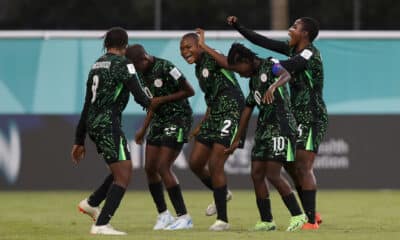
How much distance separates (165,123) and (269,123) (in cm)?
154

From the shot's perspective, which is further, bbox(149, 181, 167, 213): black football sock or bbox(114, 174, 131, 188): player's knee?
bbox(149, 181, 167, 213): black football sock

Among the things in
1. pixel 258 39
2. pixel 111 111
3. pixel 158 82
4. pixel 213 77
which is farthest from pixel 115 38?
pixel 258 39

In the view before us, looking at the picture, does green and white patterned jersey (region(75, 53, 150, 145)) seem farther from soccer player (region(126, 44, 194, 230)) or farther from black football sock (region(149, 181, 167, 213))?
black football sock (region(149, 181, 167, 213))

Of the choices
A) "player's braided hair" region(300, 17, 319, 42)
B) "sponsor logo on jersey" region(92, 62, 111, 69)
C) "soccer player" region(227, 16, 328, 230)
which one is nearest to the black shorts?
"sponsor logo on jersey" region(92, 62, 111, 69)

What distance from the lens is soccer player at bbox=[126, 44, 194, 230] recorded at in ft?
Answer: 46.2

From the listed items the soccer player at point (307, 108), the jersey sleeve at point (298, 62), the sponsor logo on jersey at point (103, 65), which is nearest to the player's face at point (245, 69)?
the jersey sleeve at point (298, 62)

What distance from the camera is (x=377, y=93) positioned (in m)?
21.8

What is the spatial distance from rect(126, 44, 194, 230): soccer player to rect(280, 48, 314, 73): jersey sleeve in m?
1.38

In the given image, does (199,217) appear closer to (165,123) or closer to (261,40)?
(165,123)

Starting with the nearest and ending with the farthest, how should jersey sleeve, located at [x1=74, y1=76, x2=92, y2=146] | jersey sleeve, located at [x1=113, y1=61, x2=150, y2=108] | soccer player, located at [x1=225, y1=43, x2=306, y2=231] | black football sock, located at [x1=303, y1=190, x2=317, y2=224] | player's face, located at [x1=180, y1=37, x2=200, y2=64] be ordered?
jersey sleeve, located at [x1=113, y1=61, x2=150, y2=108] < jersey sleeve, located at [x1=74, y1=76, x2=92, y2=146] < soccer player, located at [x1=225, y1=43, x2=306, y2=231] < black football sock, located at [x1=303, y1=190, x2=317, y2=224] < player's face, located at [x1=180, y1=37, x2=200, y2=64]

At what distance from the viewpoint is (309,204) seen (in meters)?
13.6

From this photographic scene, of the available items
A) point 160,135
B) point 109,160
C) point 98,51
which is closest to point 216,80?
point 160,135

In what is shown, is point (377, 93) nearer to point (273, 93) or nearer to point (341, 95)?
point (341, 95)

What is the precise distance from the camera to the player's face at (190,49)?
13953 mm
